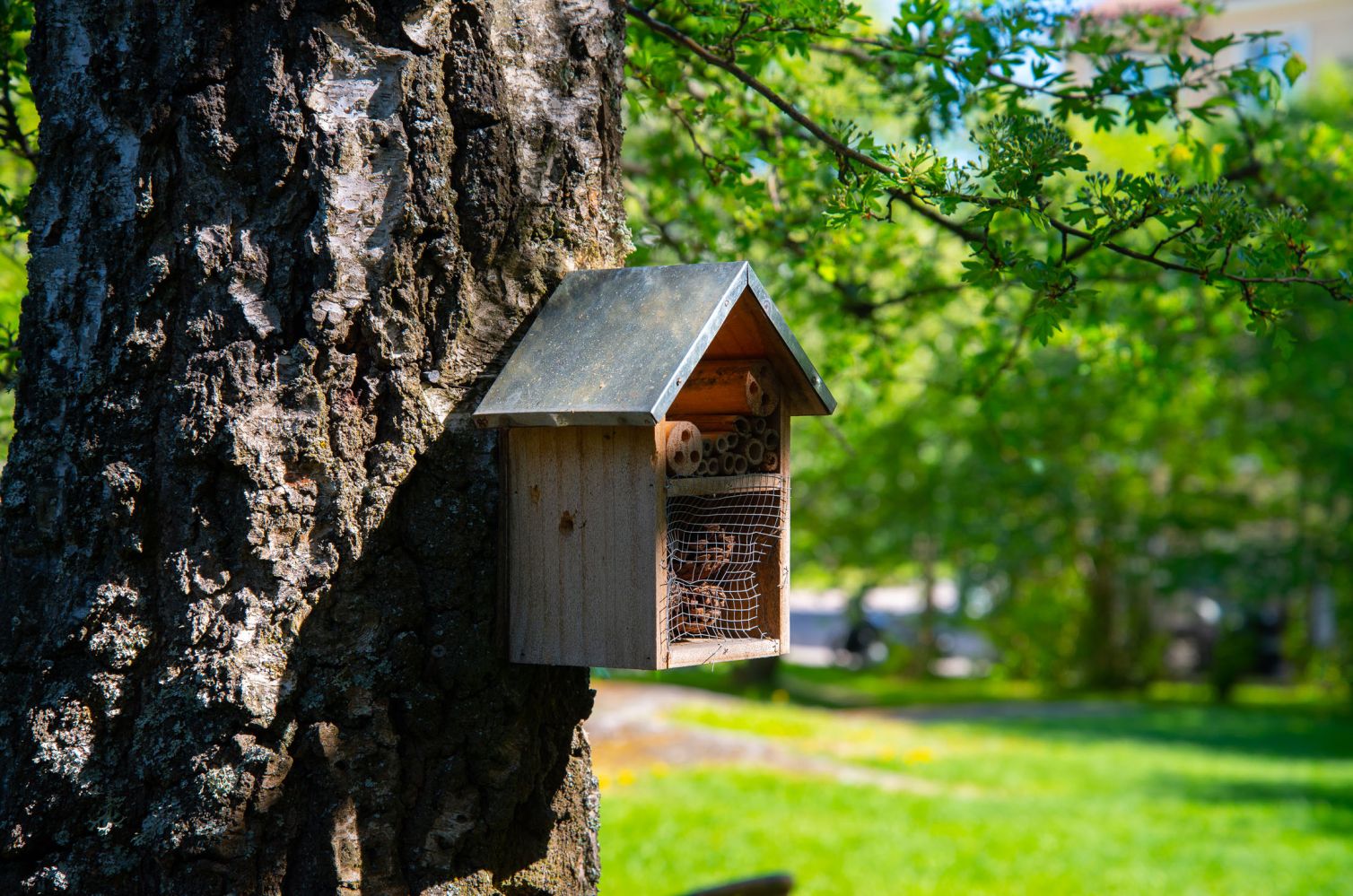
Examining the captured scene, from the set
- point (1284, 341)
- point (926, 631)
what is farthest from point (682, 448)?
point (926, 631)

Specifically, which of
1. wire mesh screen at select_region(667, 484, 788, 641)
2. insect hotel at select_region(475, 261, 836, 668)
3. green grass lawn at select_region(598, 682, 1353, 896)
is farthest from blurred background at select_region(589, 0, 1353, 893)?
insect hotel at select_region(475, 261, 836, 668)

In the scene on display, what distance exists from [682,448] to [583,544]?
24cm

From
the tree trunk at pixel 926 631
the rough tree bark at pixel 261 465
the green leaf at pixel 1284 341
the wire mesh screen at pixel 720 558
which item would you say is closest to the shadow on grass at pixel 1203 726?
the tree trunk at pixel 926 631

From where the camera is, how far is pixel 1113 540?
16.4 m

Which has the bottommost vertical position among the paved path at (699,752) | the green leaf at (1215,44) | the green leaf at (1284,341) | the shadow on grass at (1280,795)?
the shadow on grass at (1280,795)

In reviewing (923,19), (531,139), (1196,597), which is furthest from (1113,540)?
(531,139)

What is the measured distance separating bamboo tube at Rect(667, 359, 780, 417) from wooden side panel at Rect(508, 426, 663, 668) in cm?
29

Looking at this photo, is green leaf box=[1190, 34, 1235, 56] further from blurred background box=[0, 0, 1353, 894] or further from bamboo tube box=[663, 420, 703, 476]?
bamboo tube box=[663, 420, 703, 476]

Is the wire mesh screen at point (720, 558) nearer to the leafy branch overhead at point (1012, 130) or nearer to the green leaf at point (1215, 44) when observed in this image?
the leafy branch overhead at point (1012, 130)

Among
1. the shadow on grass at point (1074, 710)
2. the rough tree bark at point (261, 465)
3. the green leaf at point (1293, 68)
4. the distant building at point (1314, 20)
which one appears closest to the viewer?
the rough tree bark at point (261, 465)

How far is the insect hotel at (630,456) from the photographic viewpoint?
2.06m

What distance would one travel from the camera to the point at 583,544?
213 centimetres

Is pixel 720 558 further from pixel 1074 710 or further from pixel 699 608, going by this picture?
pixel 1074 710

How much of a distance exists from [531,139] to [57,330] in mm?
A: 893
